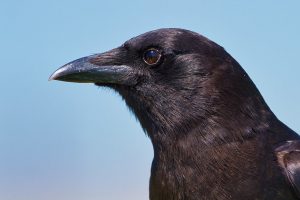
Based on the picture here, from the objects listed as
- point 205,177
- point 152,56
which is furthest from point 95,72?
point 205,177

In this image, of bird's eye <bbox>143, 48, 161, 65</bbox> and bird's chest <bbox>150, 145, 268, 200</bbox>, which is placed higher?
bird's eye <bbox>143, 48, 161, 65</bbox>

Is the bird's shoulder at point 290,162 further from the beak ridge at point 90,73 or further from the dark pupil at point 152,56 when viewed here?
the beak ridge at point 90,73

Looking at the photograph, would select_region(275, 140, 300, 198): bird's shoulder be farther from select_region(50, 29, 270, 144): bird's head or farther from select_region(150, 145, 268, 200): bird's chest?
select_region(50, 29, 270, 144): bird's head

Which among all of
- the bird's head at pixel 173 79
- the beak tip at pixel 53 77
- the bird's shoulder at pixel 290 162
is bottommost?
the bird's shoulder at pixel 290 162

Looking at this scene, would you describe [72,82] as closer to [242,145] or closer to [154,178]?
[154,178]

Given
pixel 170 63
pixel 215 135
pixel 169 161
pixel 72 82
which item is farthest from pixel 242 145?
pixel 72 82

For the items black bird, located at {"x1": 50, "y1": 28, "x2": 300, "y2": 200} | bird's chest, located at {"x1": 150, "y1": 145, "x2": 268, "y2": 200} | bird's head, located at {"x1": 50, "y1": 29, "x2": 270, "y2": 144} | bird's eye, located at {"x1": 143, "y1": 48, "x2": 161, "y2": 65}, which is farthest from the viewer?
bird's eye, located at {"x1": 143, "y1": 48, "x2": 161, "y2": 65}

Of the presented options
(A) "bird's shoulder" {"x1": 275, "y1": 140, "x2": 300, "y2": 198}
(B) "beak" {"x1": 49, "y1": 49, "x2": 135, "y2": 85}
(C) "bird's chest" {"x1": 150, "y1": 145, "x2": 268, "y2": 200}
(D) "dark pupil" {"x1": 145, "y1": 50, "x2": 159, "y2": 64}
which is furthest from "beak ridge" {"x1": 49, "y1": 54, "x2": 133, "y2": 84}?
(A) "bird's shoulder" {"x1": 275, "y1": 140, "x2": 300, "y2": 198}

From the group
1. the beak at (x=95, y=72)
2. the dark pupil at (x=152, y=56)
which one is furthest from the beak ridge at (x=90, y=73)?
the dark pupil at (x=152, y=56)
